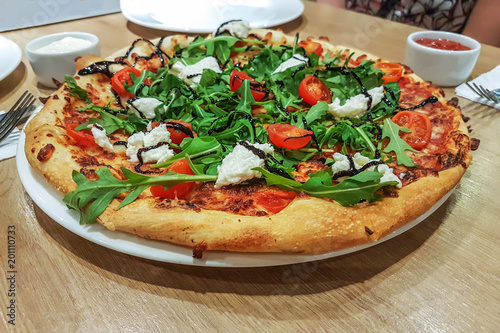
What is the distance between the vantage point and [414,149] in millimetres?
2221

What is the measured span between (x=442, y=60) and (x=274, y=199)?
2.39 metres


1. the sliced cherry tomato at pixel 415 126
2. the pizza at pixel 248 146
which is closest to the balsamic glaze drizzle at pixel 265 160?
the pizza at pixel 248 146

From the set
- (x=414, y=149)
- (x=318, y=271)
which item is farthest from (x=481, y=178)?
(x=318, y=271)

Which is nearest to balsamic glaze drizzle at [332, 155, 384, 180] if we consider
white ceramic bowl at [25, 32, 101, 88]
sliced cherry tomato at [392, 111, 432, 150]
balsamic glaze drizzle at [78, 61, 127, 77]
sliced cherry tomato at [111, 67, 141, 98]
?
sliced cherry tomato at [392, 111, 432, 150]

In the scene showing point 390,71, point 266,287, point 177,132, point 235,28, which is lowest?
point 266,287

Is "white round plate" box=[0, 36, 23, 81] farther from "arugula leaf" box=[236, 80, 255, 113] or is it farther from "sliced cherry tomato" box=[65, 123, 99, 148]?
"arugula leaf" box=[236, 80, 255, 113]

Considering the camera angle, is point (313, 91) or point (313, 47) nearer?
point (313, 91)

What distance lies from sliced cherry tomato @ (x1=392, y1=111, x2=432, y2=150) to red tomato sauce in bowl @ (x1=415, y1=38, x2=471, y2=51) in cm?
144

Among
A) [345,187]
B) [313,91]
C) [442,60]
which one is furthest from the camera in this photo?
[442,60]

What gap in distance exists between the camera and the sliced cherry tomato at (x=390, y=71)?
285cm

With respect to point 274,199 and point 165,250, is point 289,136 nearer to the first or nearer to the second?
point 274,199

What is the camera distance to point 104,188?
170cm

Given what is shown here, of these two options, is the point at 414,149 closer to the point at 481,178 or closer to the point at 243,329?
the point at 481,178

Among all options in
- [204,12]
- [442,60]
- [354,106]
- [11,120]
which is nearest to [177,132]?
[354,106]
